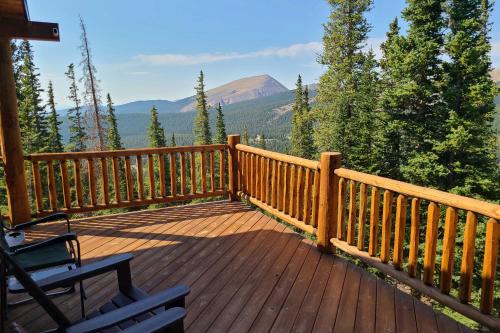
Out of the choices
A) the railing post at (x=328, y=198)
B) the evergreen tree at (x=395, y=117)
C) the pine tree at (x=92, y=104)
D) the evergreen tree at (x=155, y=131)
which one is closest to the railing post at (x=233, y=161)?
the railing post at (x=328, y=198)

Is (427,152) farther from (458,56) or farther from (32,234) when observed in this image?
(32,234)

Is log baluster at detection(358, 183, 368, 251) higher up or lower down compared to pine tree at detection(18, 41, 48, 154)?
lower down

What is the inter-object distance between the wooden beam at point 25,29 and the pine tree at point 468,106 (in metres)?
14.6

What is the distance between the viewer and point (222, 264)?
3.45 metres

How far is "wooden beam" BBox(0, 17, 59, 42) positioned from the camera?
13.2 feet

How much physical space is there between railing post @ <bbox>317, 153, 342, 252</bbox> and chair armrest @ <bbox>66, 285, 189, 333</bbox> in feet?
7.48

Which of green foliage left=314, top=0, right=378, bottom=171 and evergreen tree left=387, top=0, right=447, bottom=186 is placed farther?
green foliage left=314, top=0, right=378, bottom=171

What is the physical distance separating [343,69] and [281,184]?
17.5 metres

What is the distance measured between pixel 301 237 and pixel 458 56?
14517 millimetres

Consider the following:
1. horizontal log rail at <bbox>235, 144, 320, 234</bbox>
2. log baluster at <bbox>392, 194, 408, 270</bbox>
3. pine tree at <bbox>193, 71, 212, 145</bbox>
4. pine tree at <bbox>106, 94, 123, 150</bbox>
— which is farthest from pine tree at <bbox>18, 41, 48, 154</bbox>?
log baluster at <bbox>392, 194, 408, 270</bbox>

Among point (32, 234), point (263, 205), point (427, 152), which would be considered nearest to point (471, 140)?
point (427, 152)

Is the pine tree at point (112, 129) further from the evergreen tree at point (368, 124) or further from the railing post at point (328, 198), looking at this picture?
the railing post at point (328, 198)

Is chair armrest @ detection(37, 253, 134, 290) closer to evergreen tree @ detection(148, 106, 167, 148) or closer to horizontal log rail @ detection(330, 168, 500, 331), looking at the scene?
horizontal log rail @ detection(330, 168, 500, 331)

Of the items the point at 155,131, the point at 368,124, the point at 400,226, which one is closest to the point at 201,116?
the point at 155,131
